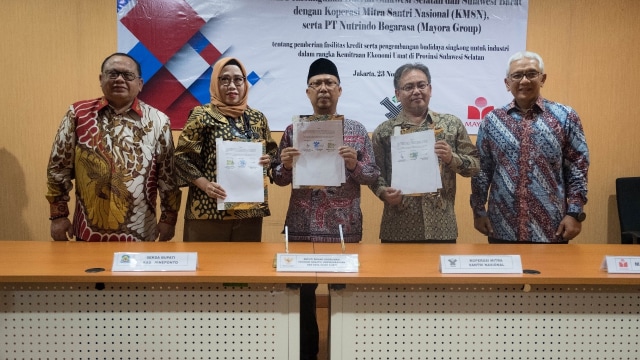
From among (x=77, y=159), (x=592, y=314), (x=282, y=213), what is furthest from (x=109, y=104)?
(x=592, y=314)

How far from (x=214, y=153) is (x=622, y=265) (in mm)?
1816

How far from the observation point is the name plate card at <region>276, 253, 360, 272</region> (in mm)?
1885

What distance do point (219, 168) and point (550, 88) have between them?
3006 millimetres

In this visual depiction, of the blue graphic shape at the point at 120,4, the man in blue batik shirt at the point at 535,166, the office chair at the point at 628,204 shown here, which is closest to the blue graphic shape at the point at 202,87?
the blue graphic shape at the point at 120,4

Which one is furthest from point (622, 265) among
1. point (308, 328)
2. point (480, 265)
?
point (308, 328)

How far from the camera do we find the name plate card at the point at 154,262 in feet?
6.10

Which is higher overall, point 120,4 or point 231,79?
point 120,4

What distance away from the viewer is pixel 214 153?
2596 mm

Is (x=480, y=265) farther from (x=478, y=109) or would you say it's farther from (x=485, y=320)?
(x=478, y=109)

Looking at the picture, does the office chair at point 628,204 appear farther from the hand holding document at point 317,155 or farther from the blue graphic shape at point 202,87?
the blue graphic shape at point 202,87

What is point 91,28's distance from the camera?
13.1 ft

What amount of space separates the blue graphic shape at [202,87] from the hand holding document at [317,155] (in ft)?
5.75

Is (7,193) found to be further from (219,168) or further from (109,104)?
(219,168)

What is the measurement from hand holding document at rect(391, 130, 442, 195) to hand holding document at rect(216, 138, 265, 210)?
2.17ft
